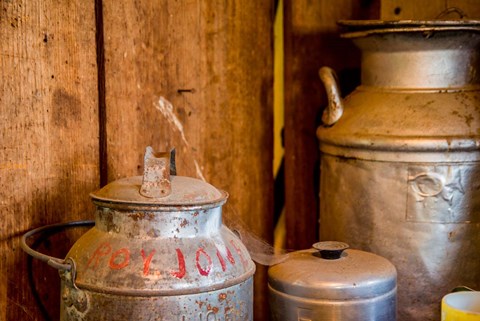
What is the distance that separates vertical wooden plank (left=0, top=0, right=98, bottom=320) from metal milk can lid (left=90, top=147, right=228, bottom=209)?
8.8 inches

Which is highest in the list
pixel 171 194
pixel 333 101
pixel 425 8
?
pixel 425 8

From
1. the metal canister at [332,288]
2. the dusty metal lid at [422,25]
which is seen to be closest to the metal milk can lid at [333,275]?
the metal canister at [332,288]

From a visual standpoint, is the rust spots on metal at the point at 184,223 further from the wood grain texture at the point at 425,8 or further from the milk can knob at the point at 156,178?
the wood grain texture at the point at 425,8

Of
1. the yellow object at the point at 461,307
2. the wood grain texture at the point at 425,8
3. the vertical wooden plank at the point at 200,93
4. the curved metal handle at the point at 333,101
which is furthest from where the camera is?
the wood grain texture at the point at 425,8

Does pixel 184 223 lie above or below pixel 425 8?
below

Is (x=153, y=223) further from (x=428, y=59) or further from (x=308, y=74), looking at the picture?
(x=308, y=74)

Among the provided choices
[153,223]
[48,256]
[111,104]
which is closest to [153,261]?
[153,223]

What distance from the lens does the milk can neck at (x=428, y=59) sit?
1.85 metres

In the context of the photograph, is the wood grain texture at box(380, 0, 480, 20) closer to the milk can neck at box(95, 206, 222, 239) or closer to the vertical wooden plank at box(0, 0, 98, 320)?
the vertical wooden plank at box(0, 0, 98, 320)

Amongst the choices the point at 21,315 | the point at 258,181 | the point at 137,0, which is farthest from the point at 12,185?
the point at 258,181

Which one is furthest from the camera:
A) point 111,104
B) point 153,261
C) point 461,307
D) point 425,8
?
point 425,8

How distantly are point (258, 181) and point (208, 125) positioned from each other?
273 mm

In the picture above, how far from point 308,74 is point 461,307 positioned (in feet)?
3.03

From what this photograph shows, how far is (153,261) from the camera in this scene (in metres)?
1.33
